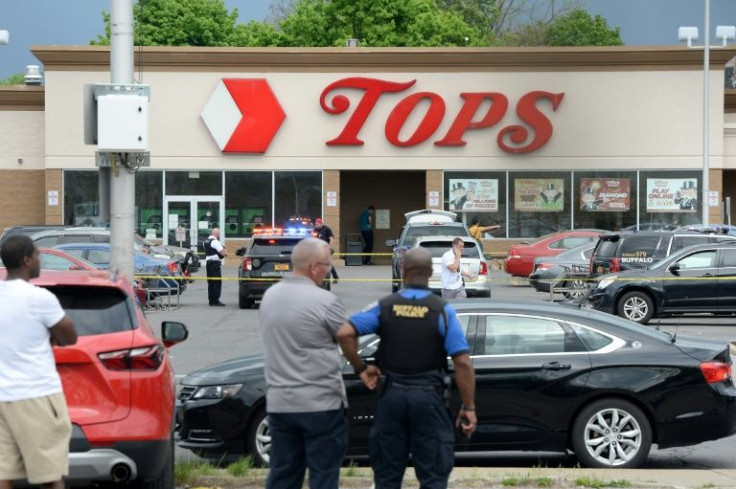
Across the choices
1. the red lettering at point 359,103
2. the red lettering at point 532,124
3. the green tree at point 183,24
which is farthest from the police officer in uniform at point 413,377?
the green tree at point 183,24

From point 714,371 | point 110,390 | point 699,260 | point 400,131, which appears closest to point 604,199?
point 400,131

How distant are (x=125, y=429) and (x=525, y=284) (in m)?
28.6

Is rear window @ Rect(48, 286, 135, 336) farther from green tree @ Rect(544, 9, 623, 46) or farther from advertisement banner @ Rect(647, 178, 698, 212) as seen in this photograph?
green tree @ Rect(544, 9, 623, 46)

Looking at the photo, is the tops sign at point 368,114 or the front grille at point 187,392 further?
the tops sign at point 368,114

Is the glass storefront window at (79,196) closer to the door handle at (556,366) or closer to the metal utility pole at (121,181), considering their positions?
the metal utility pole at (121,181)

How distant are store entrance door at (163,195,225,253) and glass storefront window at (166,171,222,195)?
0.68 feet

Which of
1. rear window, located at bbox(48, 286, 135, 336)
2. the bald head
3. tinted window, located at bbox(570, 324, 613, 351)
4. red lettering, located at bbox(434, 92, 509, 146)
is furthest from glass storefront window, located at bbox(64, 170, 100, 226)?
the bald head

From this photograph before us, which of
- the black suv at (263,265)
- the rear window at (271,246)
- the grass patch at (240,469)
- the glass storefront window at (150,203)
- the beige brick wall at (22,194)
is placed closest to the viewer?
the grass patch at (240,469)

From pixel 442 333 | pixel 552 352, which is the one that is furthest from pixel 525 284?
pixel 442 333

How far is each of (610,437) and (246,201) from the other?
3440 centimetres

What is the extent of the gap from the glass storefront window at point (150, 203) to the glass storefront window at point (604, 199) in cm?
1470

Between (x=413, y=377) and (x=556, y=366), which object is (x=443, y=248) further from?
(x=413, y=377)

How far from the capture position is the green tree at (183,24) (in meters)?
71.2

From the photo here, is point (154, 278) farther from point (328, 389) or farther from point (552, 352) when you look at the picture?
point (328, 389)
